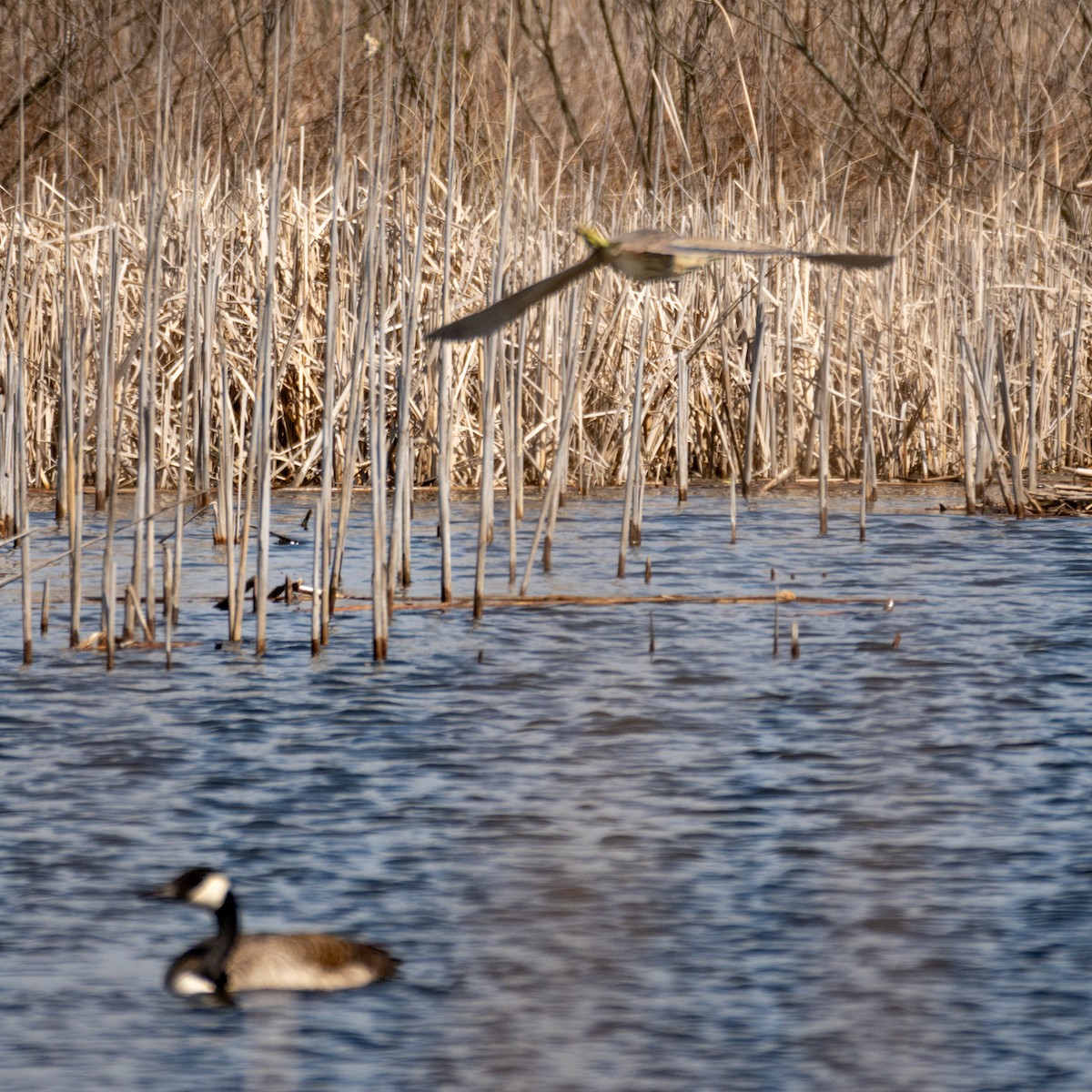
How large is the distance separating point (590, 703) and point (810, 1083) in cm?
252

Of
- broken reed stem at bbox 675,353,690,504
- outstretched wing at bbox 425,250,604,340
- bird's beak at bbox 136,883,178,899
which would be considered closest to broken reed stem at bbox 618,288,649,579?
broken reed stem at bbox 675,353,690,504

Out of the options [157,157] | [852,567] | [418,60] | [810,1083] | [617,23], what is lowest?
[810,1083]

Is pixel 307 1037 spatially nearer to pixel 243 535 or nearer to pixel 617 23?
pixel 243 535

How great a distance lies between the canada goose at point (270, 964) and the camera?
317 cm

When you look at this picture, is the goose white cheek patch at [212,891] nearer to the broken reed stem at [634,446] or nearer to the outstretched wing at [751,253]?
the outstretched wing at [751,253]

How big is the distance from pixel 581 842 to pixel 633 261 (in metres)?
1.18

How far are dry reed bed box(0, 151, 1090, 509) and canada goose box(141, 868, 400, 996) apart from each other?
5365 millimetres

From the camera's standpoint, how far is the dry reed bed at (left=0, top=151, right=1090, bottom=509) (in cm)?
880

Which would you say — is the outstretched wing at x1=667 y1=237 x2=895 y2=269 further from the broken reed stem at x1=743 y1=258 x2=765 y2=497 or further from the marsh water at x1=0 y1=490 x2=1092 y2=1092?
the broken reed stem at x1=743 y1=258 x2=765 y2=497

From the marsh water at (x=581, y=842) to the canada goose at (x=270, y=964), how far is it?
0.03 m

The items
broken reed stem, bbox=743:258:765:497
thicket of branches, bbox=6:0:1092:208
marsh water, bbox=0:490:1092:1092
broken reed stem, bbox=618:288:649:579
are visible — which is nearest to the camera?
marsh water, bbox=0:490:1092:1092

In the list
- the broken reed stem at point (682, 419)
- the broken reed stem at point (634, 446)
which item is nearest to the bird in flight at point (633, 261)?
the broken reed stem at point (634, 446)

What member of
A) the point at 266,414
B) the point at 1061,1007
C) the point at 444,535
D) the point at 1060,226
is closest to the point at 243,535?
the point at 266,414

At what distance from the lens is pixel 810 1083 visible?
2.85 metres
